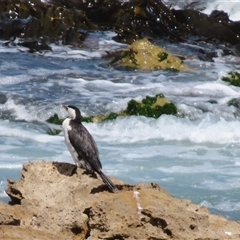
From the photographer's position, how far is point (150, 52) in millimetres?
13633

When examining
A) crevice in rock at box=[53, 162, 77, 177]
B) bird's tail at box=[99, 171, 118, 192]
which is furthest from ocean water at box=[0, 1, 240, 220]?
bird's tail at box=[99, 171, 118, 192]

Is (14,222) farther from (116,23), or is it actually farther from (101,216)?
(116,23)

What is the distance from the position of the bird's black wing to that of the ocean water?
37.0 inches

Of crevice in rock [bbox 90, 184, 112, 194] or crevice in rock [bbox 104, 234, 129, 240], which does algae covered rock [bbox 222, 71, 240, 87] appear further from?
crevice in rock [bbox 104, 234, 129, 240]

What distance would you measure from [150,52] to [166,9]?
3.34 meters

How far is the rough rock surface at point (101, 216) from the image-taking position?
461 centimetres

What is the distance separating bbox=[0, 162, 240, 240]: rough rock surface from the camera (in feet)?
15.1

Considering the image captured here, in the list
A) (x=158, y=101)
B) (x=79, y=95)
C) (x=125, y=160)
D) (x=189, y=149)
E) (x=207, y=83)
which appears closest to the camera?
(x=125, y=160)

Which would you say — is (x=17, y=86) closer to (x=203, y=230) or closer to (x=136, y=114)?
(x=136, y=114)

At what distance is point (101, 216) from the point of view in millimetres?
4715

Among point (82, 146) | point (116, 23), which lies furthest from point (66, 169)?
point (116, 23)

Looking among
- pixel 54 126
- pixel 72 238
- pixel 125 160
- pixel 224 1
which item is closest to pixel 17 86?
pixel 54 126

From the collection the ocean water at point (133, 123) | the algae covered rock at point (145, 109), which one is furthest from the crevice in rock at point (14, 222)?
the algae covered rock at point (145, 109)

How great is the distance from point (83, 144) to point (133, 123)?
3829 millimetres
